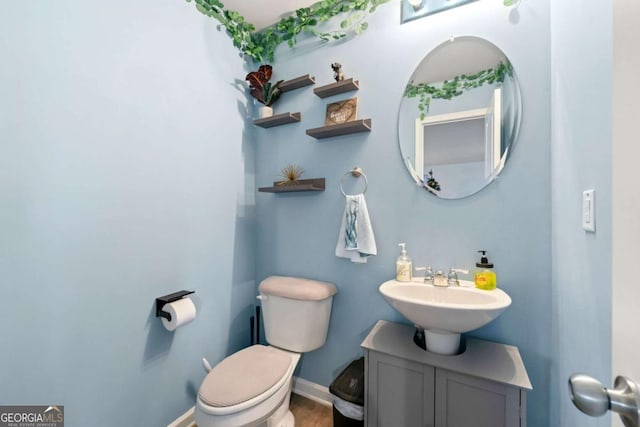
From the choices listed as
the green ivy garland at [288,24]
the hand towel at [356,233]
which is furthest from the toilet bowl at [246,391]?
the green ivy garland at [288,24]

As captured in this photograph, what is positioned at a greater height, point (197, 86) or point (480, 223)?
point (197, 86)

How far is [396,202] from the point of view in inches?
55.0

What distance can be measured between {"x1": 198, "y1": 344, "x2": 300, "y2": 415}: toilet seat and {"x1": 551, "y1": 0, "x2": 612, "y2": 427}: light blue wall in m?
1.08

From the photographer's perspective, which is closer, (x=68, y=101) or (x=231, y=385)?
(x=68, y=101)

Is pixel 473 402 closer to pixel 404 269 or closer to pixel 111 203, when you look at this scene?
pixel 404 269

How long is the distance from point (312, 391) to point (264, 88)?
81.2 inches

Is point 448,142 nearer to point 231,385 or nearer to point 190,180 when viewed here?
point 190,180

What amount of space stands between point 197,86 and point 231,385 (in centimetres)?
159

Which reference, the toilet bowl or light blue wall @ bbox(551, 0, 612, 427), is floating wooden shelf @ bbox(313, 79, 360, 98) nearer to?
light blue wall @ bbox(551, 0, 612, 427)

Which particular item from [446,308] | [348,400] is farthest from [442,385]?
[348,400]

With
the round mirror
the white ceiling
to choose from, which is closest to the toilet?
the round mirror

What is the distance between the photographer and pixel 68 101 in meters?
1.00

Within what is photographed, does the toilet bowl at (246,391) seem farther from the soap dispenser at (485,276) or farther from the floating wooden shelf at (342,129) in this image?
the floating wooden shelf at (342,129)

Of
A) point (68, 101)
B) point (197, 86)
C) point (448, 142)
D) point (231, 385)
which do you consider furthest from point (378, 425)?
point (197, 86)
